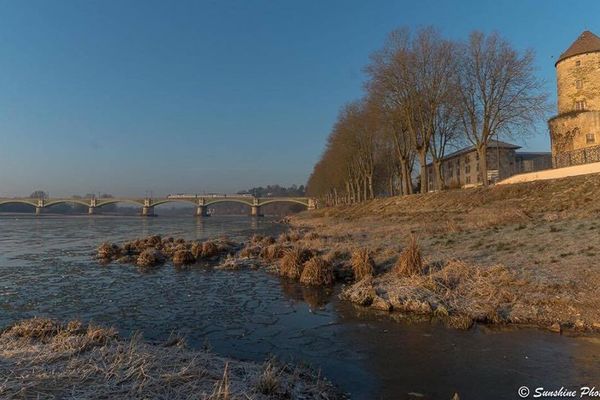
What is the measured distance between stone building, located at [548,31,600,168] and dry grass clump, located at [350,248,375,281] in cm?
4434

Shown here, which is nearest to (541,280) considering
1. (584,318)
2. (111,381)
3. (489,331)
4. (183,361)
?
(584,318)

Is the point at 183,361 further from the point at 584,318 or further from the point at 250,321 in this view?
the point at 584,318

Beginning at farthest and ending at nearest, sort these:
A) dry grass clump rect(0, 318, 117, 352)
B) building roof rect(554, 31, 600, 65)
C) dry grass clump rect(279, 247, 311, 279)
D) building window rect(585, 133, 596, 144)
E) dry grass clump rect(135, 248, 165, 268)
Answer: building roof rect(554, 31, 600, 65), building window rect(585, 133, 596, 144), dry grass clump rect(135, 248, 165, 268), dry grass clump rect(279, 247, 311, 279), dry grass clump rect(0, 318, 117, 352)

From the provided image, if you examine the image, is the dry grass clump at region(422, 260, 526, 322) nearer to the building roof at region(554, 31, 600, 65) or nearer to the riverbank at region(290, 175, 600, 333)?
the riverbank at region(290, 175, 600, 333)

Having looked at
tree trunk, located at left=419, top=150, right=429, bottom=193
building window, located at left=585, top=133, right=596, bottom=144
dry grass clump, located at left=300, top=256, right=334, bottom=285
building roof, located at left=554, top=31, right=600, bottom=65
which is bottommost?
dry grass clump, located at left=300, top=256, right=334, bottom=285

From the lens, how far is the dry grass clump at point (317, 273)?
48.8 ft

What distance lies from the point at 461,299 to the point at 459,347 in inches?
111

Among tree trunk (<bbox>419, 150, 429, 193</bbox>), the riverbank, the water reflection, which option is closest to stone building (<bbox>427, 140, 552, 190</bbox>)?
tree trunk (<bbox>419, 150, 429, 193</bbox>)

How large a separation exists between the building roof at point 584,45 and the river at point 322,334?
56925mm

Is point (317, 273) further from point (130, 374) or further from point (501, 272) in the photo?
point (130, 374)

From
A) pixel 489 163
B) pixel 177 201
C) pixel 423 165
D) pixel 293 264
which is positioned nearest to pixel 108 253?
pixel 293 264

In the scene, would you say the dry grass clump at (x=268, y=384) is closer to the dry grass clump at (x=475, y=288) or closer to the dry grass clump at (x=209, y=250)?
the dry grass clump at (x=475, y=288)

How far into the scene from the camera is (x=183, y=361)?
6.33m

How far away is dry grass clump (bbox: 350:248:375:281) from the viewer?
48.7ft
